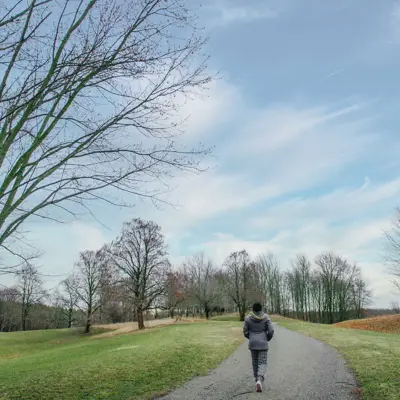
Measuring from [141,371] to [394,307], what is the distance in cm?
7579

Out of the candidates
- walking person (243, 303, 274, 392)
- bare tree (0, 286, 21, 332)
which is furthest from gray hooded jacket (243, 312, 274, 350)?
bare tree (0, 286, 21, 332)

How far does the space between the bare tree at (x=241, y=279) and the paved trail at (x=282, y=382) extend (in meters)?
50.3

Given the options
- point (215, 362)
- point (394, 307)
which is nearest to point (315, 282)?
point (394, 307)

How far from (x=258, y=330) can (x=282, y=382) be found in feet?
4.30

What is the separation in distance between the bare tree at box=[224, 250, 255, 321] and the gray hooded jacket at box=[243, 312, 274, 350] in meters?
54.4

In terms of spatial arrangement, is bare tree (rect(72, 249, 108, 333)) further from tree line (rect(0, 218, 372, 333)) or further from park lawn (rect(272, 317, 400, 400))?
park lawn (rect(272, 317, 400, 400))

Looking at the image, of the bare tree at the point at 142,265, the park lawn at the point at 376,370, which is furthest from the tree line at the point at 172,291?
the park lawn at the point at 376,370


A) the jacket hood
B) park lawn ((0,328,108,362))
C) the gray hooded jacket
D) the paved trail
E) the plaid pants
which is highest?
the jacket hood

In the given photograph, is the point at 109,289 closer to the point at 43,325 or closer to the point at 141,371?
the point at 141,371

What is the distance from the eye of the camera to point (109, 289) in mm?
36531

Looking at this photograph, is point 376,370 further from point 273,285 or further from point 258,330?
point 273,285

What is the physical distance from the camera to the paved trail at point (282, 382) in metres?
7.11

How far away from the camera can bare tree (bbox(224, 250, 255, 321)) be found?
61287 mm

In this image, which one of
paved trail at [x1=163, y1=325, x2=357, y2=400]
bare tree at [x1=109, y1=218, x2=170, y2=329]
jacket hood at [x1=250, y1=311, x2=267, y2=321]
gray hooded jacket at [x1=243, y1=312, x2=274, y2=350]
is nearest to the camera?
paved trail at [x1=163, y1=325, x2=357, y2=400]
